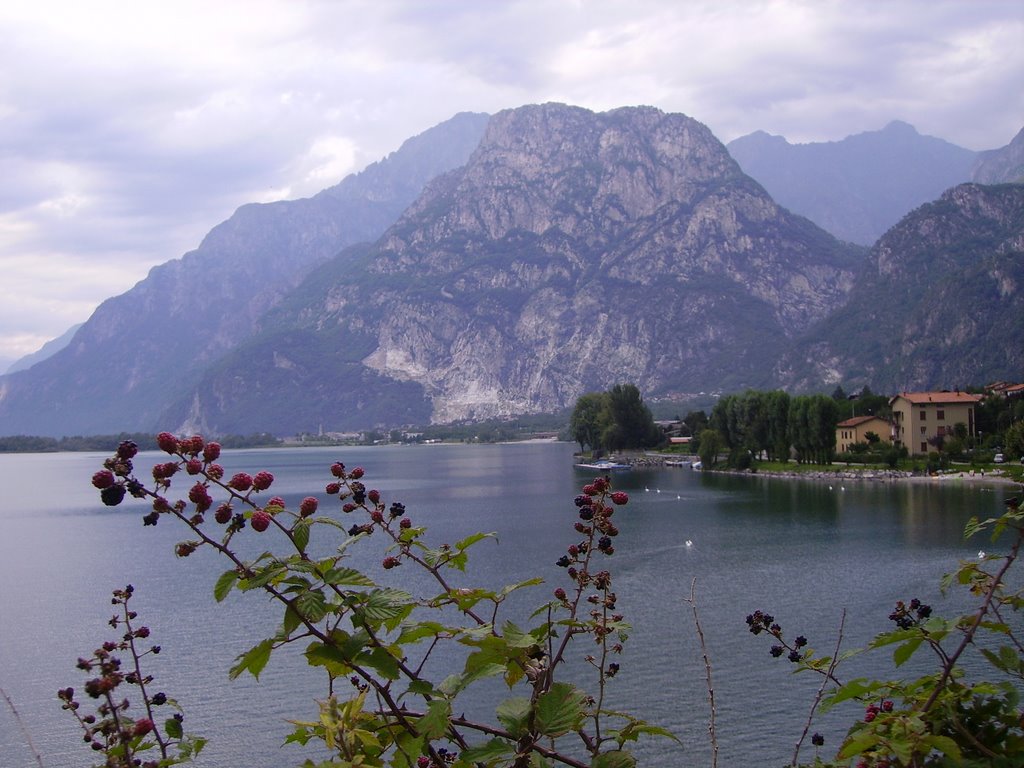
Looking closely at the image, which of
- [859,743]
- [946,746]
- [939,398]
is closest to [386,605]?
[859,743]

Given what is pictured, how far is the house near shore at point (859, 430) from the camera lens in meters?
86.9

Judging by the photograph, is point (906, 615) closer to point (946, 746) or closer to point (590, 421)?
point (946, 746)

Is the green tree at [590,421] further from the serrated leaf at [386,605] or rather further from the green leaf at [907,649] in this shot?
the serrated leaf at [386,605]

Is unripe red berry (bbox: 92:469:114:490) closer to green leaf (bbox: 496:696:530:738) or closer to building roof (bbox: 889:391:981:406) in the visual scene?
green leaf (bbox: 496:696:530:738)

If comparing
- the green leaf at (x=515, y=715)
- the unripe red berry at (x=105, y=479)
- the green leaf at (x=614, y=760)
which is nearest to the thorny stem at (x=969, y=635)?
the green leaf at (x=614, y=760)

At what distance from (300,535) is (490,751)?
0.86 m

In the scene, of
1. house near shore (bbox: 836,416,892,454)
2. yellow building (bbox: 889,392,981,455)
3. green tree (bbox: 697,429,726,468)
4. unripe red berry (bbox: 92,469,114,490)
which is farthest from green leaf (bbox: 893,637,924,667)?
green tree (bbox: 697,429,726,468)

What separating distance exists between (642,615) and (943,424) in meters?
60.9

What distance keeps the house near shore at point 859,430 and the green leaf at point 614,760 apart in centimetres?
8973

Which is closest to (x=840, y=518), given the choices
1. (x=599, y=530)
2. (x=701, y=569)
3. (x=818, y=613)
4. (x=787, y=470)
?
(x=701, y=569)

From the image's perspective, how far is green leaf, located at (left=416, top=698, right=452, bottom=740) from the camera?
108 inches

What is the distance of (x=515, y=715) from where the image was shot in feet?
9.18

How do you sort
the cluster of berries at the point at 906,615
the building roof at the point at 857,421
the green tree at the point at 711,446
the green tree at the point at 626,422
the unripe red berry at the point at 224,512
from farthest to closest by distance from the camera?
the green tree at the point at 626,422 → the green tree at the point at 711,446 → the building roof at the point at 857,421 → the cluster of berries at the point at 906,615 → the unripe red berry at the point at 224,512

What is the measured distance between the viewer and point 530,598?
3288cm
